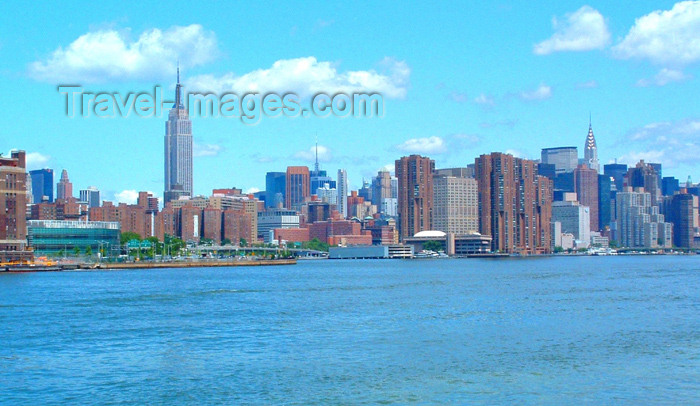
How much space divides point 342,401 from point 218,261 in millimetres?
156132

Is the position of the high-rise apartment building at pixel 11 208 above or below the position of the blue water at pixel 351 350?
above

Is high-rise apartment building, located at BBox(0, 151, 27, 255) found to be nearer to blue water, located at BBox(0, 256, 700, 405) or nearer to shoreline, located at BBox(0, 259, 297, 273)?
shoreline, located at BBox(0, 259, 297, 273)

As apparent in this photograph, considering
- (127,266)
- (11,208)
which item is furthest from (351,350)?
(127,266)

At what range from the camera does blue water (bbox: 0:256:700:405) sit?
113 feet

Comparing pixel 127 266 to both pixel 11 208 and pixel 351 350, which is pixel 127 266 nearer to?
pixel 11 208

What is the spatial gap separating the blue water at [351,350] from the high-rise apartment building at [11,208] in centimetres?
7388

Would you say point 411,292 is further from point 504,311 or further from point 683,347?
point 683,347

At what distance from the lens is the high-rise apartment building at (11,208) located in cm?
14150

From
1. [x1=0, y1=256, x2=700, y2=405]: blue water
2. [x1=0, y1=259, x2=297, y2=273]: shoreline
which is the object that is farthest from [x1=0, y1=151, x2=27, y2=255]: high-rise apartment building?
[x1=0, y1=256, x2=700, y2=405]: blue water

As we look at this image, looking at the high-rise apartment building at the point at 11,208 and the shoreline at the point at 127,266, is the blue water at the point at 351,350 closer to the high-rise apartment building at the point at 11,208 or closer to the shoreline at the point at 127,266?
the shoreline at the point at 127,266

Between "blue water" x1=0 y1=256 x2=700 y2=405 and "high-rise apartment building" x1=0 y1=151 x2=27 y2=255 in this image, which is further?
"high-rise apartment building" x1=0 y1=151 x2=27 y2=255

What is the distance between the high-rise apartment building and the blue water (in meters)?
73.9

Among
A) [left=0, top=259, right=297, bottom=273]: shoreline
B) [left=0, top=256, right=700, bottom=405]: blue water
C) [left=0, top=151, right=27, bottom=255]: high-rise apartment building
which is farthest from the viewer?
[left=0, top=151, right=27, bottom=255]: high-rise apartment building

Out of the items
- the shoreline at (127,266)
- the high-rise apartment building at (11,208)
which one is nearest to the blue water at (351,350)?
the shoreline at (127,266)
